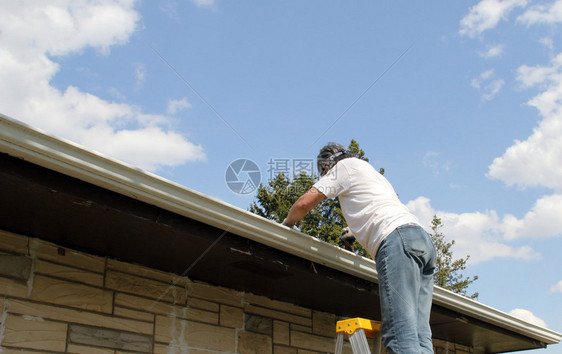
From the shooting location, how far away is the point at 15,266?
279cm

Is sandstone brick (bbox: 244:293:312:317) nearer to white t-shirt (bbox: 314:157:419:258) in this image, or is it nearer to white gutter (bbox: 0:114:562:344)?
white gutter (bbox: 0:114:562:344)

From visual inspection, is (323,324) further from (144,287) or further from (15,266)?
(15,266)

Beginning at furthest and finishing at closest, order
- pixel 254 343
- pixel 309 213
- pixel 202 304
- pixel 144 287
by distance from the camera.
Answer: pixel 309 213
pixel 254 343
pixel 202 304
pixel 144 287

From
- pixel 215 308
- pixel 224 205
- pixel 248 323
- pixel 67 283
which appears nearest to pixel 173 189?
pixel 224 205

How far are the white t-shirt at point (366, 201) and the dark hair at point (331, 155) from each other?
0.21m

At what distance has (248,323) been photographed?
3895mm

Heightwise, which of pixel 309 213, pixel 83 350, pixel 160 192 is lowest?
pixel 83 350

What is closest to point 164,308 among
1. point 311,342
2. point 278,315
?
point 278,315

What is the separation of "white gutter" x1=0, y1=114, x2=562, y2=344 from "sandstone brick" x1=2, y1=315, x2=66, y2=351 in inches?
35.5

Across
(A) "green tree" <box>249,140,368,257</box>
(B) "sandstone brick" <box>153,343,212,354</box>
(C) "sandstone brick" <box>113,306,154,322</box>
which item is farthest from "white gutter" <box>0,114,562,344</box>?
(A) "green tree" <box>249,140,368,257</box>

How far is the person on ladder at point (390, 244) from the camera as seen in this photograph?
246cm

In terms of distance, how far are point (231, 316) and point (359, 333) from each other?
129 cm

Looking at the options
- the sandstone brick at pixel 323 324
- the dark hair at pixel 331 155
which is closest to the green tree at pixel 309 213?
the sandstone brick at pixel 323 324

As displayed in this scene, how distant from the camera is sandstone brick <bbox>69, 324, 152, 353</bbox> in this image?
9.57ft
